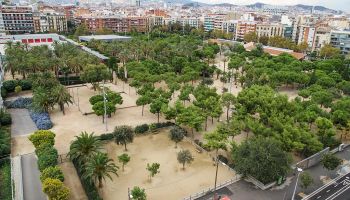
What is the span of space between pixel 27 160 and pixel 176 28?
125931 mm

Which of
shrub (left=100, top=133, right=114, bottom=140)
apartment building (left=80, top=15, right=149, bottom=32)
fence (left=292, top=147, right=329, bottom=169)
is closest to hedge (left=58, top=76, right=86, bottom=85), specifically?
shrub (left=100, top=133, right=114, bottom=140)

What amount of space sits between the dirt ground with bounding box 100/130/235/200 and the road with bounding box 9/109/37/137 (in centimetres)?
1364

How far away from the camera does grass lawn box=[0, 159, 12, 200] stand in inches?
1132

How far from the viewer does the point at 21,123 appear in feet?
150

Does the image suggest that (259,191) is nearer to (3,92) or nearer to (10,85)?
(3,92)

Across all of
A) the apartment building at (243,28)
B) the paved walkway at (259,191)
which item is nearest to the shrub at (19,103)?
the paved walkway at (259,191)

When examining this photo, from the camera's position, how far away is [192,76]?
6481 cm

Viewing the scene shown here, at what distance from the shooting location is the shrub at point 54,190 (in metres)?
25.9

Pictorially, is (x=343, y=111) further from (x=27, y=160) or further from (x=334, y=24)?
(x=334, y=24)

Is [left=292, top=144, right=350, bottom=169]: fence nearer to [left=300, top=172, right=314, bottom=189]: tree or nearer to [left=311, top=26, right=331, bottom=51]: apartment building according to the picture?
[left=300, top=172, right=314, bottom=189]: tree

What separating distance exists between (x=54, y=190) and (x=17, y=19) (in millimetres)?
119643

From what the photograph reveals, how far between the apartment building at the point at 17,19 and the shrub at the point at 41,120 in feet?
302

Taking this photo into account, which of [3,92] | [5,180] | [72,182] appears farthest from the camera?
[3,92]

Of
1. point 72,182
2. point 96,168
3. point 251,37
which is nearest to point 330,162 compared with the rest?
point 96,168
